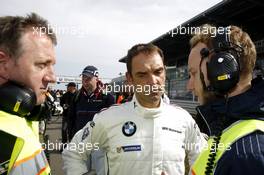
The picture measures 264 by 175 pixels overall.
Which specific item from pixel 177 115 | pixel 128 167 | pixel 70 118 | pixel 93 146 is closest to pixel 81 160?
pixel 93 146

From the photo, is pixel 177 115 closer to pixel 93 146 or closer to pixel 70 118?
pixel 93 146

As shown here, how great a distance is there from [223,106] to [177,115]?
40.5 inches

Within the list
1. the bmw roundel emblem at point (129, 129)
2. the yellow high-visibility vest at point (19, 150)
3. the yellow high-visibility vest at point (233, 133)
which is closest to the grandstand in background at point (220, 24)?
the bmw roundel emblem at point (129, 129)

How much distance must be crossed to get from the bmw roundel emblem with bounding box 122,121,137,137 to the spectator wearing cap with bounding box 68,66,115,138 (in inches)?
101

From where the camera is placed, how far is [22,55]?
1.38 meters

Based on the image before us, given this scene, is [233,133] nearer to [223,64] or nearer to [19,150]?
[223,64]

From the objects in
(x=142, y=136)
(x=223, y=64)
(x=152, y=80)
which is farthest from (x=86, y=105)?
(x=223, y=64)

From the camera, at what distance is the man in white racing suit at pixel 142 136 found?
215 cm

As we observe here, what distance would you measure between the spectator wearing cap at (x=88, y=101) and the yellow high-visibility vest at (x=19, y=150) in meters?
3.56

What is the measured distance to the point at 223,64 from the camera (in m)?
1.41

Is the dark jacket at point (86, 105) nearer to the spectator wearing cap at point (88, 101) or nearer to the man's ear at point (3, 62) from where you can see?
the spectator wearing cap at point (88, 101)

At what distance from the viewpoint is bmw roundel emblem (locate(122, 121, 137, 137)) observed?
88.0 inches

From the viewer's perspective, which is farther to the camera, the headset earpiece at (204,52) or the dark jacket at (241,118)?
the headset earpiece at (204,52)

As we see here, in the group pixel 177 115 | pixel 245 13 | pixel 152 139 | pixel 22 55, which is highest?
pixel 245 13
